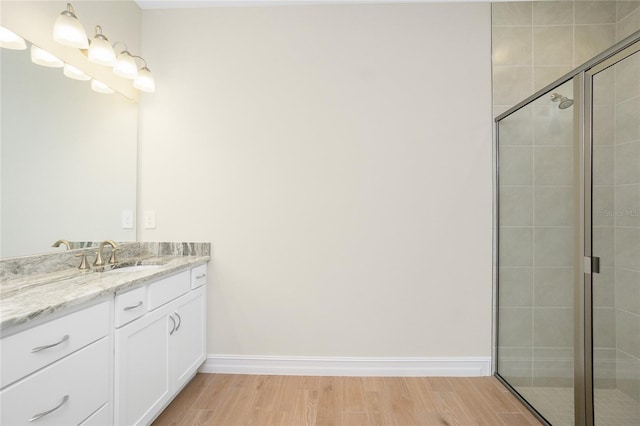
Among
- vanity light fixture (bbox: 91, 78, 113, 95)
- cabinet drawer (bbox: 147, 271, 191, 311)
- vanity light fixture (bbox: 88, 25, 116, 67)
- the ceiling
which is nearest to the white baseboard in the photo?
cabinet drawer (bbox: 147, 271, 191, 311)

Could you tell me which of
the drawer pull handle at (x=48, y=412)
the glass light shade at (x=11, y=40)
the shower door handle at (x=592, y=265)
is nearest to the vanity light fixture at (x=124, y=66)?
the glass light shade at (x=11, y=40)

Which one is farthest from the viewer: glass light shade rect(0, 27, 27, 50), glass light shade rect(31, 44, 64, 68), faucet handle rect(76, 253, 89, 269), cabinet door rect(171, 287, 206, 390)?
cabinet door rect(171, 287, 206, 390)

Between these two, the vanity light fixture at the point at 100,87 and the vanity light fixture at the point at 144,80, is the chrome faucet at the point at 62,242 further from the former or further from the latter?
the vanity light fixture at the point at 144,80

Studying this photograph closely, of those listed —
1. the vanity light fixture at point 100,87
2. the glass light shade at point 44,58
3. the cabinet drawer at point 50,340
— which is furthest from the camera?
the vanity light fixture at point 100,87

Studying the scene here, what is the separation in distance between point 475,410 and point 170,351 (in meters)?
1.85

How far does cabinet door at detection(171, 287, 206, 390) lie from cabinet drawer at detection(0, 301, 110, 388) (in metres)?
0.60

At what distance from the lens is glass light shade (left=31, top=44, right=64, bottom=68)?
160 centimetres

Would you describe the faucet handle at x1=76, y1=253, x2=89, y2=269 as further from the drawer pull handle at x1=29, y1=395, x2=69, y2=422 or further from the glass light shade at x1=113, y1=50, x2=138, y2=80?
the glass light shade at x1=113, y1=50, x2=138, y2=80

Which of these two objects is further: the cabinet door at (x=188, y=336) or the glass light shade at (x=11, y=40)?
the cabinet door at (x=188, y=336)

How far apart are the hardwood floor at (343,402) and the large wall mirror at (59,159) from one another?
1239mm

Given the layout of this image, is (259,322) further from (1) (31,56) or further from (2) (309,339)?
(1) (31,56)

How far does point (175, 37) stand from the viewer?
92.4 inches

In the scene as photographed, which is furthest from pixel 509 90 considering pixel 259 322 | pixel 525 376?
pixel 259 322

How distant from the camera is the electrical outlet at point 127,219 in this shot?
7.37 ft
